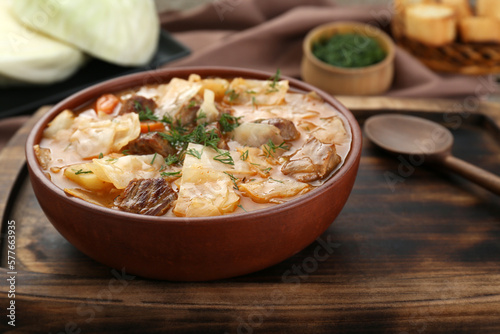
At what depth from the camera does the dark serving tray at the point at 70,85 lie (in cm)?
443

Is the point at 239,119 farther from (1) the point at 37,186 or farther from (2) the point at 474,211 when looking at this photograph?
(2) the point at 474,211

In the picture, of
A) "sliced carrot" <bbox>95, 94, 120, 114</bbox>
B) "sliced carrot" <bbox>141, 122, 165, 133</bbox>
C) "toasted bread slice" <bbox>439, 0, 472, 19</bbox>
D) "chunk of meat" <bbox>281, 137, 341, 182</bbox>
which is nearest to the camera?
"chunk of meat" <bbox>281, 137, 341, 182</bbox>

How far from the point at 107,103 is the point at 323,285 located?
4.82 feet

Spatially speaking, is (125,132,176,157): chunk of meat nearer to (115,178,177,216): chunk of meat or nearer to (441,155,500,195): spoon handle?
(115,178,177,216): chunk of meat

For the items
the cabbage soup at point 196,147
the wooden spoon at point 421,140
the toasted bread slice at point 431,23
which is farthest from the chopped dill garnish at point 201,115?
the toasted bread slice at point 431,23

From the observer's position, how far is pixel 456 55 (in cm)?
508

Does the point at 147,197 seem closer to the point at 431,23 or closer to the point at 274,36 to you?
the point at 274,36

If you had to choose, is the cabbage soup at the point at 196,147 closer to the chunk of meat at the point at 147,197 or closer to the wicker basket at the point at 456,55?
the chunk of meat at the point at 147,197

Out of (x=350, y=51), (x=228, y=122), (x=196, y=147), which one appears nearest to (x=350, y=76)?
(x=350, y=51)

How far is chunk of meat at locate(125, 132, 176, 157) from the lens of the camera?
99.4 inches

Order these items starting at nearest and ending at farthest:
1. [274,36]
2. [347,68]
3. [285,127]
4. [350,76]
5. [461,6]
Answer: [285,127] < [350,76] < [347,68] < [461,6] < [274,36]

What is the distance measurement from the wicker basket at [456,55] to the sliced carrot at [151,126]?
332cm

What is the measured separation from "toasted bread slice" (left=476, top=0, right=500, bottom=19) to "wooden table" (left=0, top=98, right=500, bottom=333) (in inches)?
105

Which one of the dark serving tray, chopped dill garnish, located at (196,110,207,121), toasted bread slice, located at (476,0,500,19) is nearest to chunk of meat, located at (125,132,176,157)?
chopped dill garnish, located at (196,110,207,121)
